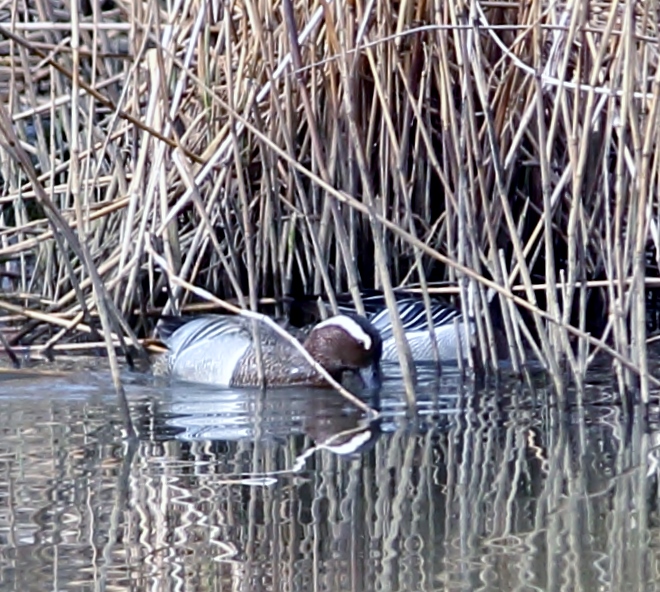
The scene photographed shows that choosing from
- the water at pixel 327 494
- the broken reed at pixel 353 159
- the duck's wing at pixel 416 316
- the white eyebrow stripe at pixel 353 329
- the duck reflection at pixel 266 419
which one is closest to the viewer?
the water at pixel 327 494

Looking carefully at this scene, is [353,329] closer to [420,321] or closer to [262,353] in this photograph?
[262,353]

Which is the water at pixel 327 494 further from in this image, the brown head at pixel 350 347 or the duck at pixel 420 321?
the duck at pixel 420 321

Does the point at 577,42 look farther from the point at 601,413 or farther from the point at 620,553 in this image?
the point at 620,553

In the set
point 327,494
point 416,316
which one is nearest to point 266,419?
point 327,494

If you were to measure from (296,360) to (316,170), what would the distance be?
36.4 inches

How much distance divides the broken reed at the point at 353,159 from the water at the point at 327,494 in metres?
0.40

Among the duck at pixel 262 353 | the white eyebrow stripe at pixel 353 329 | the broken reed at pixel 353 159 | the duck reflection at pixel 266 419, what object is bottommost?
the duck reflection at pixel 266 419

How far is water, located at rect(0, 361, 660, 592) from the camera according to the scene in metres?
3.32

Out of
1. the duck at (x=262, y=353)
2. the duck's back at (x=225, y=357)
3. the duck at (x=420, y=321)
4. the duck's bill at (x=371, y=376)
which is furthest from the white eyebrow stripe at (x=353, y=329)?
the duck at (x=420, y=321)

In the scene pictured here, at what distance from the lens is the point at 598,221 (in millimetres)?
6602

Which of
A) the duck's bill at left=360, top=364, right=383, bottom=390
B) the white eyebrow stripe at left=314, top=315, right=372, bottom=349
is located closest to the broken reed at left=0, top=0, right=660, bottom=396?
the white eyebrow stripe at left=314, top=315, right=372, bottom=349

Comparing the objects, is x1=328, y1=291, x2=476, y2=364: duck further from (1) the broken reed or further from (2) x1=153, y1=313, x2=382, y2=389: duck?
(2) x1=153, y1=313, x2=382, y2=389: duck

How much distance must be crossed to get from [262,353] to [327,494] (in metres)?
2.51

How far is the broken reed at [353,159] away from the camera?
515 centimetres
